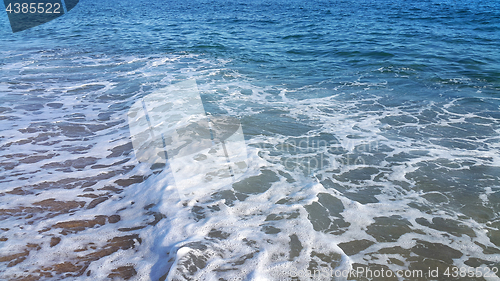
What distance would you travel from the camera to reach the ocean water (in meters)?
2.89

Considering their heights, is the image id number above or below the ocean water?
above

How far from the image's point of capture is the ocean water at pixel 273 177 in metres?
2.89

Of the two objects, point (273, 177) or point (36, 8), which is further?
point (36, 8)

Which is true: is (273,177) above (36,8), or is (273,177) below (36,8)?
below

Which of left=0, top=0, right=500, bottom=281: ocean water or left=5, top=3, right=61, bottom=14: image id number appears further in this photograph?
left=5, top=3, right=61, bottom=14: image id number

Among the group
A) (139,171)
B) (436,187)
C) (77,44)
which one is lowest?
(436,187)

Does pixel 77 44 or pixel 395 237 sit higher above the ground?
pixel 77 44

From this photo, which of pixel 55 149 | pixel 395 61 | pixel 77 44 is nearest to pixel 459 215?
pixel 55 149

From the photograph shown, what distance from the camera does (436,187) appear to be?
159 inches

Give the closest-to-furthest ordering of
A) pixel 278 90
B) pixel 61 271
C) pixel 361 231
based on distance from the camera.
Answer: pixel 61 271, pixel 361 231, pixel 278 90

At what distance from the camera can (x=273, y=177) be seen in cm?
427

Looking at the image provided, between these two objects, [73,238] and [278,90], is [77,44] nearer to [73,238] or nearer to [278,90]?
[278,90]

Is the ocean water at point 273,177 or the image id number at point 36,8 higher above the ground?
the image id number at point 36,8

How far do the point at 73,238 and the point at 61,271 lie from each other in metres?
0.41
